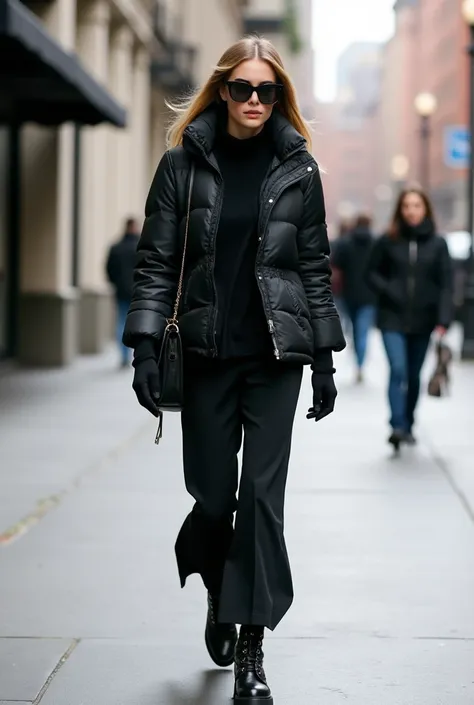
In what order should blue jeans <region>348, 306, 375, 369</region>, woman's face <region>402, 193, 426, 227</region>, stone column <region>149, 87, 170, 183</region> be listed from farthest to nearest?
stone column <region>149, 87, 170, 183</region>, blue jeans <region>348, 306, 375, 369</region>, woman's face <region>402, 193, 426, 227</region>

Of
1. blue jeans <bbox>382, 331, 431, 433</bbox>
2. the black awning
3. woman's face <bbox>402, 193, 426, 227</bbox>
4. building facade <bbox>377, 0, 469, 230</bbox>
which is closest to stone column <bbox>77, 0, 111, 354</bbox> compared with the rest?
the black awning

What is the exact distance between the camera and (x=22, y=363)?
17.8 meters

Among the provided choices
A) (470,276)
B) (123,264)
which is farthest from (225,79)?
(470,276)

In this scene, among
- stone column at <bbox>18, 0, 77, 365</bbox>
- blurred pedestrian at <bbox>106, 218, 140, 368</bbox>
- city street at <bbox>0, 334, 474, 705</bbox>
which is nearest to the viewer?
city street at <bbox>0, 334, 474, 705</bbox>

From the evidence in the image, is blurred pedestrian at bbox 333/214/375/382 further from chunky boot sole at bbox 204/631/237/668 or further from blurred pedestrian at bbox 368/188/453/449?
chunky boot sole at bbox 204/631/237/668

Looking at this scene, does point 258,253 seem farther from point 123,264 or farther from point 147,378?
point 123,264

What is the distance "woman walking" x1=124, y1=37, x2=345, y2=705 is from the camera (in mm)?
4266

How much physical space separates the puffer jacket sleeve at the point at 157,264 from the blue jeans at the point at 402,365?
5918 mm

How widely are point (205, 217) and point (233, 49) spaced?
536mm

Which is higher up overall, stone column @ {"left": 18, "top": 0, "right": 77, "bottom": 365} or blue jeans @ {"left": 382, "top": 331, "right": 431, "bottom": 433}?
stone column @ {"left": 18, "top": 0, "right": 77, "bottom": 365}

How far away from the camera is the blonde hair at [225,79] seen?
170 inches

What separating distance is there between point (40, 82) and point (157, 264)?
33.9 ft

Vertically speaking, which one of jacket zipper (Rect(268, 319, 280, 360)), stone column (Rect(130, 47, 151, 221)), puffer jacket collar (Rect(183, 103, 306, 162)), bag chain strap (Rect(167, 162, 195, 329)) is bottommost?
jacket zipper (Rect(268, 319, 280, 360))

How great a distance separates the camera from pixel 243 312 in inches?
169
